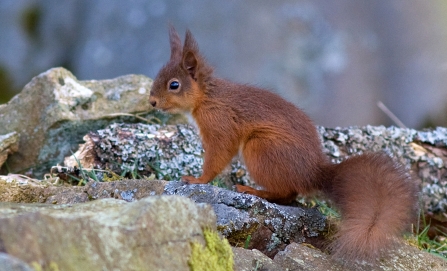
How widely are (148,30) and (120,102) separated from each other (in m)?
1.94

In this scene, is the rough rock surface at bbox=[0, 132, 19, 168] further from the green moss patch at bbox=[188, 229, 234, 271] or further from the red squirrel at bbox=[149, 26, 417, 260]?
the green moss patch at bbox=[188, 229, 234, 271]

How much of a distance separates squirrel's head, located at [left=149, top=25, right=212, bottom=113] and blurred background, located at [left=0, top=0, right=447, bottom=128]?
8.10ft

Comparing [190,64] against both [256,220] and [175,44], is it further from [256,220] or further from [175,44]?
[256,220]

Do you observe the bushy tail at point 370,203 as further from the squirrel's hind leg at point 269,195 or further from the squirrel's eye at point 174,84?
the squirrel's eye at point 174,84

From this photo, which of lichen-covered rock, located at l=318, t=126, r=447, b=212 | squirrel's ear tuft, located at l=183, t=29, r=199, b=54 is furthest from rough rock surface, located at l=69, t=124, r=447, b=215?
squirrel's ear tuft, located at l=183, t=29, r=199, b=54

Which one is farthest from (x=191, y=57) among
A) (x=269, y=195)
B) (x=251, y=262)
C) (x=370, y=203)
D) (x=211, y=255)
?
(x=211, y=255)

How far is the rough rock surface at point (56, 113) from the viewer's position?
3.90m

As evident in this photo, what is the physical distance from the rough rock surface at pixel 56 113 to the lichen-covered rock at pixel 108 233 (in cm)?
218

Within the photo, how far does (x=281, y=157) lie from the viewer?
9.43ft

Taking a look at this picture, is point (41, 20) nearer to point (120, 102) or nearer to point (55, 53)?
point (55, 53)

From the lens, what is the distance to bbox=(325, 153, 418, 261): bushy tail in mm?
2234

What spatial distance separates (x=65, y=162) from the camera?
3559 mm

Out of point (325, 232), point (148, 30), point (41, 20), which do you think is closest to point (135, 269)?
point (325, 232)

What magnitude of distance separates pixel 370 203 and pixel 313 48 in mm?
3716
